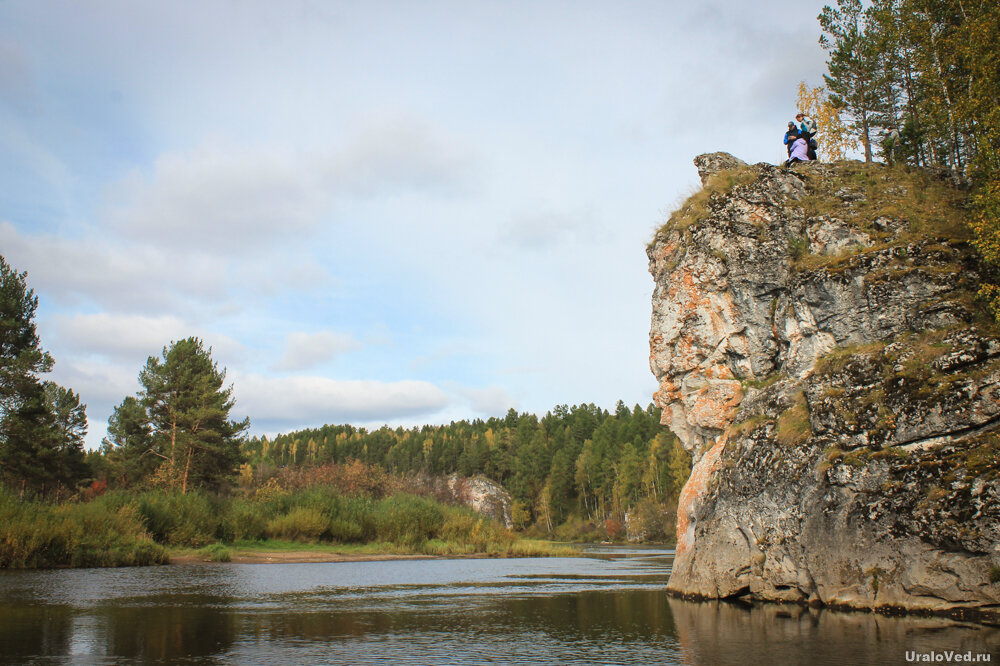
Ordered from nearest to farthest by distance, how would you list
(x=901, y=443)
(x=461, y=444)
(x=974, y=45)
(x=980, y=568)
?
(x=980, y=568) < (x=901, y=443) < (x=974, y=45) < (x=461, y=444)

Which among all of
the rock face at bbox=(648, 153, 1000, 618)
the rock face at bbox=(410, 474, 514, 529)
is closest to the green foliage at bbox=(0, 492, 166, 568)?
the rock face at bbox=(648, 153, 1000, 618)

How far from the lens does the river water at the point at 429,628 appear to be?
1461 cm

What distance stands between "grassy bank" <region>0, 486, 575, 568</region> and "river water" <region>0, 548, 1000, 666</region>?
6.61 metres

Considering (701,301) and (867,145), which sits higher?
(867,145)

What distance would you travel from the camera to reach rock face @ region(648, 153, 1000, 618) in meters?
20.0

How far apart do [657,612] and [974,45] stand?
25.3m

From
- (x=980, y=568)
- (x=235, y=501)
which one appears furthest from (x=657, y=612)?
(x=235, y=501)

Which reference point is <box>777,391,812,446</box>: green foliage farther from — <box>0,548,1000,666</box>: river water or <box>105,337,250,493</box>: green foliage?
<box>105,337,250,493</box>: green foliage

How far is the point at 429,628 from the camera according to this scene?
19453 millimetres

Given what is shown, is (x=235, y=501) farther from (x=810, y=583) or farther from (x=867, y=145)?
(x=867, y=145)

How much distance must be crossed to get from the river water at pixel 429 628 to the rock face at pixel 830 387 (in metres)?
1.86

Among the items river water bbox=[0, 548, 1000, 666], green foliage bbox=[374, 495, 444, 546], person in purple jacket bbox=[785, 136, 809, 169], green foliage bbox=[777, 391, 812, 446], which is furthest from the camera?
green foliage bbox=[374, 495, 444, 546]

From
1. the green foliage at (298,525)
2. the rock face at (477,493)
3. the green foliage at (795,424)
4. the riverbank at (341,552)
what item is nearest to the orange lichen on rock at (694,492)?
the green foliage at (795,424)

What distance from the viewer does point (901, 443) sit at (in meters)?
21.6
